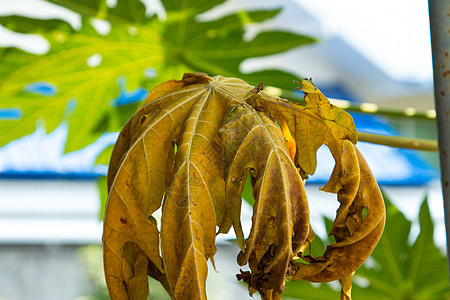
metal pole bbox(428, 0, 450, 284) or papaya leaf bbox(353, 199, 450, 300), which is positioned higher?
metal pole bbox(428, 0, 450, 284)

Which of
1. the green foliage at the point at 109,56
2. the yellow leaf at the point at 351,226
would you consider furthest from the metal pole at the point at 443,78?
the green foliage at the point at 109,56

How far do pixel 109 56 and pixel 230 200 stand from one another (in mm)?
516

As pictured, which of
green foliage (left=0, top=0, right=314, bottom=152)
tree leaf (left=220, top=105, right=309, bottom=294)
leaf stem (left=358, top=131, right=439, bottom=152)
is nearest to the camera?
tree leaf (left=220, top=105, right=309, bottom=294)

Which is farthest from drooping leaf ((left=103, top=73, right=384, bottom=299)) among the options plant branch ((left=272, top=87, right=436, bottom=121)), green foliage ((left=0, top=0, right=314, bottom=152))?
green foliage ((left=0, top=0, right=314, bottom=152))

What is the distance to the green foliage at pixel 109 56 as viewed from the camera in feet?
2.25

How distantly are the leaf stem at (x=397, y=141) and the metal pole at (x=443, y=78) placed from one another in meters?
0.07

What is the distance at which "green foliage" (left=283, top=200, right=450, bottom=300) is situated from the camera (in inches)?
30.0

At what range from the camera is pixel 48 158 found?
4.59m

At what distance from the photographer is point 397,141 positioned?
45 centimetres

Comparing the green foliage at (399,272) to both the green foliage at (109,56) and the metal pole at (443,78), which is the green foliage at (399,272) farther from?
the metal pole at (443,78)

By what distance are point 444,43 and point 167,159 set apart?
0.63 feet

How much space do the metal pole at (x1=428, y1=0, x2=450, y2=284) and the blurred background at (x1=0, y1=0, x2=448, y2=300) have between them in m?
0.20

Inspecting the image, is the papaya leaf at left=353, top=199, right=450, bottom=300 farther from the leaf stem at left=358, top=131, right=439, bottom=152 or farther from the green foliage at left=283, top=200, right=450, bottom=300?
the leaf stem at left=358, top=131, right=439, bottom=152

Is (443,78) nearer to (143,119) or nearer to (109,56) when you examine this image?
(143,119)
